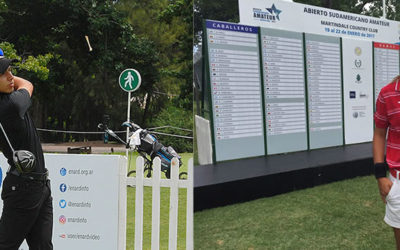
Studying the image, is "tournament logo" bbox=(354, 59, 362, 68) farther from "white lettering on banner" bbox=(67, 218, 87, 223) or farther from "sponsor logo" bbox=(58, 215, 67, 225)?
"sponsor logo" bbox=(58, 215, 67, 225)

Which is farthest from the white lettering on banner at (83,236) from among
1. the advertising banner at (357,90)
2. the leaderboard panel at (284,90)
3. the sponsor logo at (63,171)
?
the advertising banner at (357,90)

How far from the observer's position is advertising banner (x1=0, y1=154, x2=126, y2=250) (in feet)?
9.52

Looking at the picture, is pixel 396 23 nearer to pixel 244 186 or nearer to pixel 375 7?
pixel 375 7

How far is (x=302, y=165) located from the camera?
3.50 metres

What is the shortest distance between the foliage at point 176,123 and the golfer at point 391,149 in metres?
1.24

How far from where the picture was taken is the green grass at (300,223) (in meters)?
2.81

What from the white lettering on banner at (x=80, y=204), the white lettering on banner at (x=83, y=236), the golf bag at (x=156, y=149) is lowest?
the white lettering on banner at (x=83, y=236)

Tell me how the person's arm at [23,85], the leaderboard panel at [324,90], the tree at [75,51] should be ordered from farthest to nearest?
the leaderboard panel at [324,90]
the tree at [75,51]
the person's arm at [23,85]

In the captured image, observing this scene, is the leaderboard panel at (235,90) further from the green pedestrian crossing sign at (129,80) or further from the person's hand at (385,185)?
the person's hand at (385,185)

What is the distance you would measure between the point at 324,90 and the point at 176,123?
5.14 feet

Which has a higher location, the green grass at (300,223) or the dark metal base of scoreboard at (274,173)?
the dark metal base of scoreboard at (274,173)

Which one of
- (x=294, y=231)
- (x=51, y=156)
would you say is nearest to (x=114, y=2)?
(x=51, y=156)

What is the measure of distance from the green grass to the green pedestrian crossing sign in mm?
984

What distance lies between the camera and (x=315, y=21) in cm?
362
